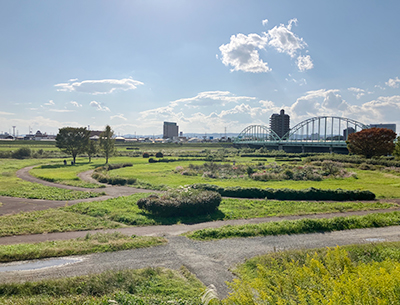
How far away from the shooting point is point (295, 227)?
693 inches

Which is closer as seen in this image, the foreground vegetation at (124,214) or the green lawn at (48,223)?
the green lawn at (48,223)

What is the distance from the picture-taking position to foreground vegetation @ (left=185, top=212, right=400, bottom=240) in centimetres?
1700

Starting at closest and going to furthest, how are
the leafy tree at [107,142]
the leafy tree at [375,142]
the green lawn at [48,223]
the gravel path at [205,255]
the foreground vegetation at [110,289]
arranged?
the foreground vegetation at [110,289]
the gravel path at [205,255]
the green lawn at [48,223]
the leafy tree at [375,142]
the leafy tree at [107,142]

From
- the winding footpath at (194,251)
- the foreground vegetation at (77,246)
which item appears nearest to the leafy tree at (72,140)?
the winding footpath at (194,251)

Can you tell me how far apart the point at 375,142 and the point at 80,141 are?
230 feet

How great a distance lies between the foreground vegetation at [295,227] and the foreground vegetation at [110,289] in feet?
19.4

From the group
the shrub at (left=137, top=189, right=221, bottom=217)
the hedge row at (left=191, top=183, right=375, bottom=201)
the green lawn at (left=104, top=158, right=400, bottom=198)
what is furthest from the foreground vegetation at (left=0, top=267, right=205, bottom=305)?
the green lawn at (left=104, top=158, right=400, bottom=198)

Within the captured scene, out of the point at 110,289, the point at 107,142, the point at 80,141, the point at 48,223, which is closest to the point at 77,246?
the point at 110,289

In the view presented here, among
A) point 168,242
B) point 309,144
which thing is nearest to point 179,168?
point 168,242

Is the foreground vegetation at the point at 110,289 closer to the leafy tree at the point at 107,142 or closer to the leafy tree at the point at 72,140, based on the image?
the leafy tree at the point at 107,142

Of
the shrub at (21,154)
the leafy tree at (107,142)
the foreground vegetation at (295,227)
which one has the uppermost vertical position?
the leafy tree at (107,142)

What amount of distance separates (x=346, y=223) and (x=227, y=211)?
28.8 feet

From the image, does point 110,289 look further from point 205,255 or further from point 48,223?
point 48,223

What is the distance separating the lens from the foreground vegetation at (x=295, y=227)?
17.0m
